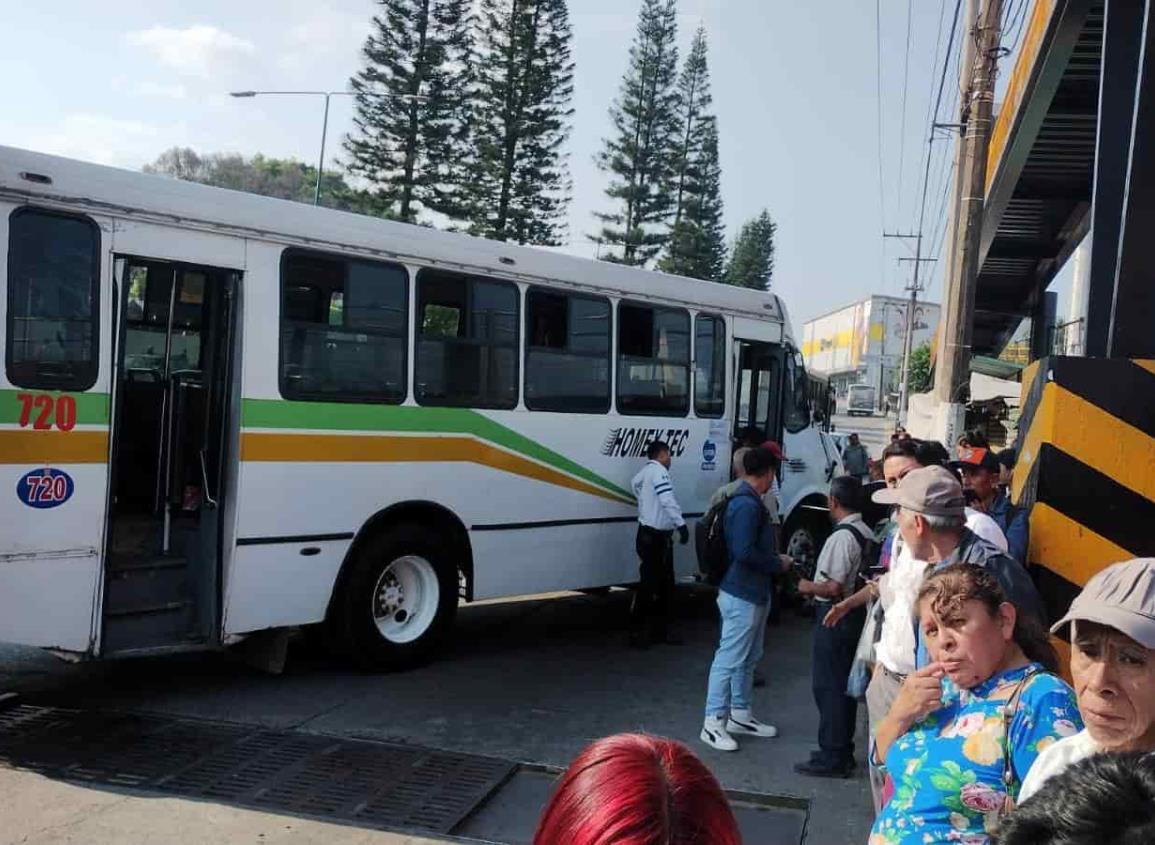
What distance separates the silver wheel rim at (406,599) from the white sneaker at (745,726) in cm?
254

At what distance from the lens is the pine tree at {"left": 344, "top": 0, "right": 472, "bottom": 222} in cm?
3622

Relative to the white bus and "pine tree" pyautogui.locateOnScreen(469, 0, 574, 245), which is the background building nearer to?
"pine tree" pyautogui.locateOnScreen(469, 0, 574, 245)

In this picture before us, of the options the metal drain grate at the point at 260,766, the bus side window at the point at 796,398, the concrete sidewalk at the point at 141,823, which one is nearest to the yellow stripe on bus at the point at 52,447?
the metal drain grate at the point at 260,766

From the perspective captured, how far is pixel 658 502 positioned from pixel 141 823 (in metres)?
4.87

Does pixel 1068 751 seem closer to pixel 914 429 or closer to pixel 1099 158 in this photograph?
pixel 1099 158

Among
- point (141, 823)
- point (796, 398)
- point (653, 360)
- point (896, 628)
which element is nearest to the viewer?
point (896, 628)

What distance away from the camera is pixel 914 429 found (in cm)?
1739

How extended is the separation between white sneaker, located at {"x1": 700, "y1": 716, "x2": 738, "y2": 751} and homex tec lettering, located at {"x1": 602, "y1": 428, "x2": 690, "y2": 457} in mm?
3438

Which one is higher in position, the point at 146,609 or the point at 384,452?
the point at 384,452

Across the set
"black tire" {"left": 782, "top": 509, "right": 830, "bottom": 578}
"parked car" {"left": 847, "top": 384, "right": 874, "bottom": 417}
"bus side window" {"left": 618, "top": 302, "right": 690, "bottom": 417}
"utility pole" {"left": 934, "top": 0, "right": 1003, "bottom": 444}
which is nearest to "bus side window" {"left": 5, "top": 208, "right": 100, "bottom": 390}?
"bus side window" {"left": 618, "top": 302, "right": 690, "bottom": 417}

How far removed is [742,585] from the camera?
6375mm

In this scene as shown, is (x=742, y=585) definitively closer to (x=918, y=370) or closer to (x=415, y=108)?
(x=415, y=108)

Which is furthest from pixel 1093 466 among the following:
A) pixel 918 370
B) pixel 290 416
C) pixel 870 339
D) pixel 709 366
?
pixel 870 339

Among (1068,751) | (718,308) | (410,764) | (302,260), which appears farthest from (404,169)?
(1068,751)
